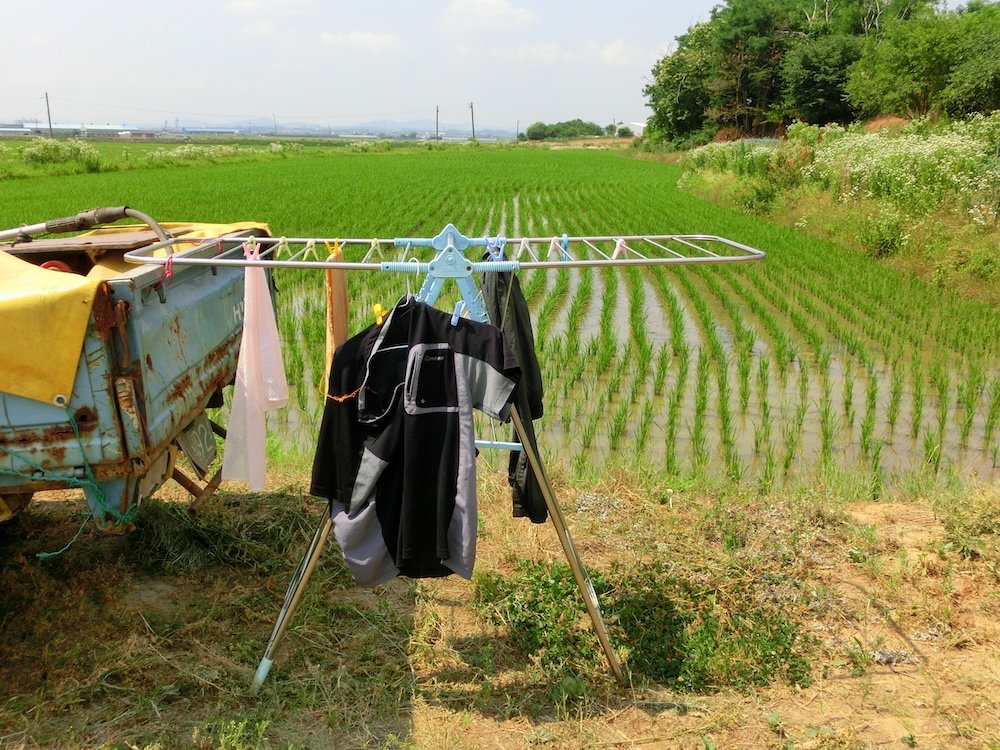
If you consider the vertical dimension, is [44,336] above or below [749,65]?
below

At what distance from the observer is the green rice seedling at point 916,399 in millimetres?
5477

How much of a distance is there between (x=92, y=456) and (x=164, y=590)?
1.14 meters

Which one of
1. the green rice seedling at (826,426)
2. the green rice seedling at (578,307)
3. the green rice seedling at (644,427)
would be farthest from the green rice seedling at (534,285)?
the green rice seedling at (826,426)

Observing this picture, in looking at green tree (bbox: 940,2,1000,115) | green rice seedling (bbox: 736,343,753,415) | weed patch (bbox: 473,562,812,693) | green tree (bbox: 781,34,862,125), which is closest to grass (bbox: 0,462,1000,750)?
weed patch (bbox: 473,562,812,693)

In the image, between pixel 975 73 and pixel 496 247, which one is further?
pixel 975 73

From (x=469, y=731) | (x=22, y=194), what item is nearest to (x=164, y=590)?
(x=469, y=731)

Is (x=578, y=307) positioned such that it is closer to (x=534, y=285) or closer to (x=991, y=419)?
(x=534, y=285)

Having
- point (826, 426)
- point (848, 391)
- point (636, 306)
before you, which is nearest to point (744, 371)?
point (848, 391)

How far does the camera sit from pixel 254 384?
2826 mm

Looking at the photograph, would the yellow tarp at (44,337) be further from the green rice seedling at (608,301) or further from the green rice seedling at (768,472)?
the green rice seedling at (608,301)

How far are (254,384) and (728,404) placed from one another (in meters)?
4.12

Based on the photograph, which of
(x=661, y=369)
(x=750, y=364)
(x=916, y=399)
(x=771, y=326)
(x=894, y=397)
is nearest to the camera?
(x=916, y=399)

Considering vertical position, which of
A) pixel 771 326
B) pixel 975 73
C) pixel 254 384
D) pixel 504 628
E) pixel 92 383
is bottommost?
pixel 504 628

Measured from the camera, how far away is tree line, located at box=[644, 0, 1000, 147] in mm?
28672
